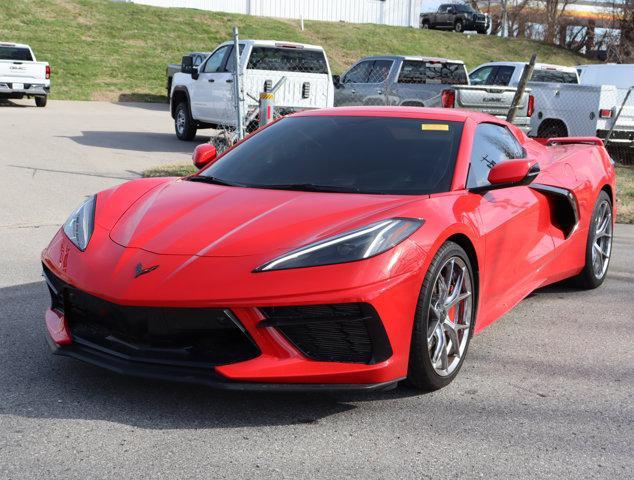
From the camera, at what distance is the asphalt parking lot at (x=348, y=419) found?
3.44 metres

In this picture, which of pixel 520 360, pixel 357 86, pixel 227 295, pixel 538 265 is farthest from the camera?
pixel 357 86

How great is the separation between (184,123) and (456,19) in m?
36.9

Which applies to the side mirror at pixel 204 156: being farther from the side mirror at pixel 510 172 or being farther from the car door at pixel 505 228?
the side mirror at pixel 510 172

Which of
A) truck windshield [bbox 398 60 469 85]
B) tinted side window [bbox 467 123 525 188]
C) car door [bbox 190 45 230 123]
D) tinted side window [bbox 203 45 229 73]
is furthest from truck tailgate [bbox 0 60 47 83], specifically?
tinted side window [bbox 467 123 525 188]

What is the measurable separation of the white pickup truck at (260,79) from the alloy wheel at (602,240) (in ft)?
26.6

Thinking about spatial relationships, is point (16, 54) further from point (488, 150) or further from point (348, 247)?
point (348, 247)

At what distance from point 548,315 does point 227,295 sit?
118 inches

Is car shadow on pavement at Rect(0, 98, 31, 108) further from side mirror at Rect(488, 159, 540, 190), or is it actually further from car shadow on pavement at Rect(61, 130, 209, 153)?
side mirror at Rect(488, 159, 540, 190)

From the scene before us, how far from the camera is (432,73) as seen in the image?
1709cm

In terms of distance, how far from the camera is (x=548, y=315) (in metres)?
6.02

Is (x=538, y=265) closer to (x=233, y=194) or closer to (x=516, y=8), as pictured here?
(x=233, y=194)

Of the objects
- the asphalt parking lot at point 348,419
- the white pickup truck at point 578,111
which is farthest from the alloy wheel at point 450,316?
the white pickup truck at point 578,111

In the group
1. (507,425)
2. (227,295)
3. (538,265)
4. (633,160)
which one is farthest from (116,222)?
(633,160)

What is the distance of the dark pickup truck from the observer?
50.8m
